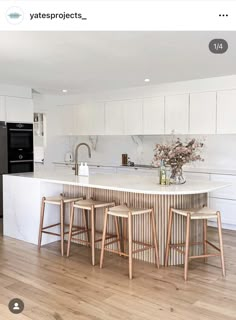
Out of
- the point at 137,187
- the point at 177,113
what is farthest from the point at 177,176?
the point at 177,113

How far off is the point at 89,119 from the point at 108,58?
125 inches

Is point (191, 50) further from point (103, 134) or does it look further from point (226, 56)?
point (103, 134)

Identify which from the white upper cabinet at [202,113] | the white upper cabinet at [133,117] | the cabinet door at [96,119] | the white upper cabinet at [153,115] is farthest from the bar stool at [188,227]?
the cabinet door at [96,119]

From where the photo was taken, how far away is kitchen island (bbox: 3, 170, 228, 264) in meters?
3.52

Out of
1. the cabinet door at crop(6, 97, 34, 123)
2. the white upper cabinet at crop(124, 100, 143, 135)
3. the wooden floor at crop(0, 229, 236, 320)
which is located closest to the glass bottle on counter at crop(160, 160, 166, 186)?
the wooden floor at crop(0, 229, 236, 320)

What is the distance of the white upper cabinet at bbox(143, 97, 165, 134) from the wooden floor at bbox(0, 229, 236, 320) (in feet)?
8.85

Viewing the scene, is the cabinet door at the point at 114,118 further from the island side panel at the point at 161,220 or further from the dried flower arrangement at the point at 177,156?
the dried flower arrangement at the point at 177,156

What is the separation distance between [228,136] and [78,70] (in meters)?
2.65

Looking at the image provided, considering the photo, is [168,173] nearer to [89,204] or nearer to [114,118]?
[89,204]

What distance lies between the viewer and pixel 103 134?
6.81 meters

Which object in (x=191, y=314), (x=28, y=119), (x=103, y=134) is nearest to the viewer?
(x=191, y=314)

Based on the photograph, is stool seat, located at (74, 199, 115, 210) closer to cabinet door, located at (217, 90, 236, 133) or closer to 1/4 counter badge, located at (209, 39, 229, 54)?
1/4 counter badge, located at (209, 39, 229, 54)

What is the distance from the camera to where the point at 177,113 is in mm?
5676

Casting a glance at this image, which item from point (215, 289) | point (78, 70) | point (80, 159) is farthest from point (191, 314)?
point (80, 159)
